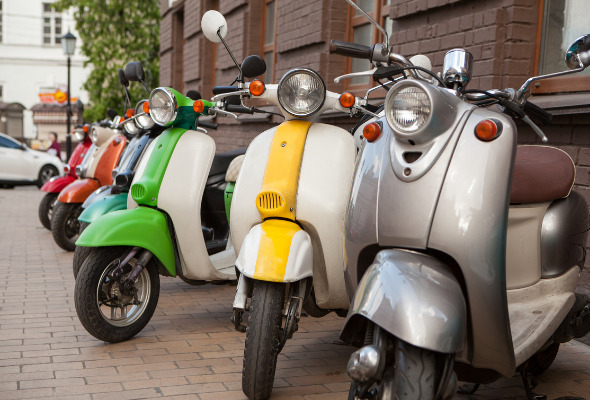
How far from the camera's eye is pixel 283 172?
3365mm

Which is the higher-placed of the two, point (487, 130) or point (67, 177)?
point (487, 130)

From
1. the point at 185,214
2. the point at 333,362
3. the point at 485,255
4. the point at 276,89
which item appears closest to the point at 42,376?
the point at 185,214

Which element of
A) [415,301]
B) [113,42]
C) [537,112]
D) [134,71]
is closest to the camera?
[415,301]

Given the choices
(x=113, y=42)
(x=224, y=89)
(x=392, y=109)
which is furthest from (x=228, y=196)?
(x=113, y=42)

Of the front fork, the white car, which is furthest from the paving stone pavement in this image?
the white car

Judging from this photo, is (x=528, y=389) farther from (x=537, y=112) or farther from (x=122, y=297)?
(x=122, y=297)

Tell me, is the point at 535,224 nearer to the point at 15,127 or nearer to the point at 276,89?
the point at 276,89

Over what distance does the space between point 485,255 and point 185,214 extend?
2.20 metres

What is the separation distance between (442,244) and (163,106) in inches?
93.8

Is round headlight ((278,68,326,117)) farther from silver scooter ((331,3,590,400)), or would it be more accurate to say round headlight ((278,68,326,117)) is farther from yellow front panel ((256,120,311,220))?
silver scooter ((331,3,590,400))

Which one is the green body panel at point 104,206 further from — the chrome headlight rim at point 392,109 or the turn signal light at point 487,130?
the turn signal light at point 487,130

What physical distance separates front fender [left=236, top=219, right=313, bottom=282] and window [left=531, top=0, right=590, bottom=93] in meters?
2.27

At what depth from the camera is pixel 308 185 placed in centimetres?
337

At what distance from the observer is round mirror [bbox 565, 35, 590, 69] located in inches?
102
